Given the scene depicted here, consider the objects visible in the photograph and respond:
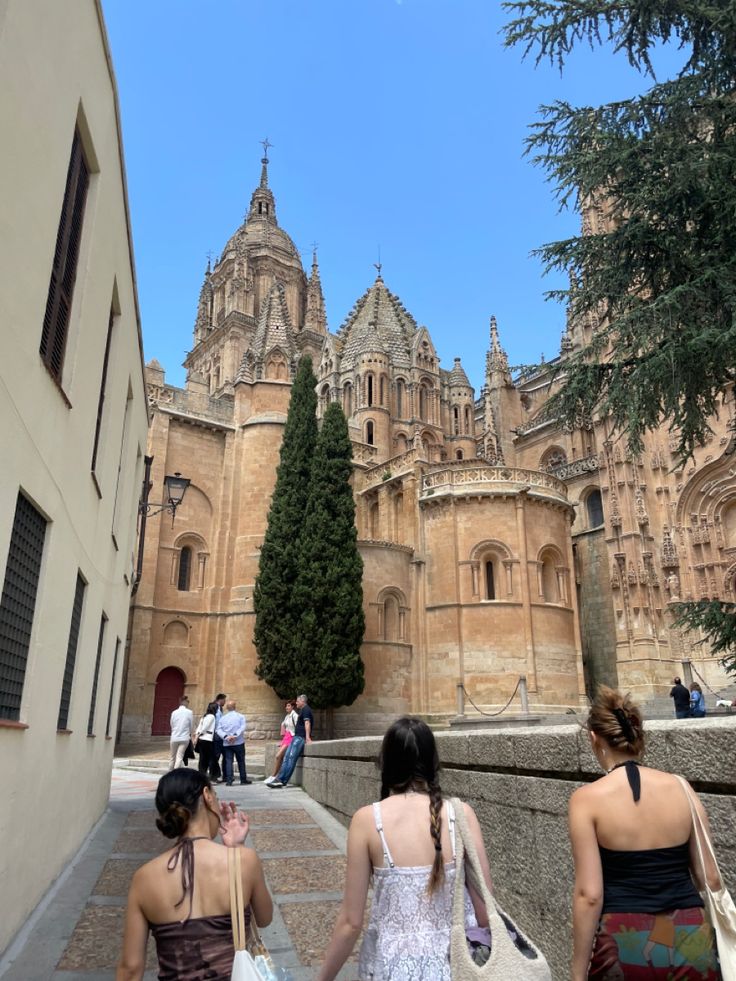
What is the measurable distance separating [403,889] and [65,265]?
5.68 metres

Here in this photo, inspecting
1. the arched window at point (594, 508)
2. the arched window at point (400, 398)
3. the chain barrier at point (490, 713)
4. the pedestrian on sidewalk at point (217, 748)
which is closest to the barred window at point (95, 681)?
the pedestrian on sidewalk at point (217, 748)

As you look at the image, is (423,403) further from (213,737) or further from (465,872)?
(465,872)

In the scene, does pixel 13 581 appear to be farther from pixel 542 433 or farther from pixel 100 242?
pixel 542 433

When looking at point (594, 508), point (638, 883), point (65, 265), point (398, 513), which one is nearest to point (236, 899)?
point (638, 883)

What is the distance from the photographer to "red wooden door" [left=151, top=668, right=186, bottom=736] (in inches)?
1066

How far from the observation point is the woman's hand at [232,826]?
2.45 m

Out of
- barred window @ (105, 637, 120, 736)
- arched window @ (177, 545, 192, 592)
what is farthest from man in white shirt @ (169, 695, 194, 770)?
arched window @ (177, 545, 192, 592)

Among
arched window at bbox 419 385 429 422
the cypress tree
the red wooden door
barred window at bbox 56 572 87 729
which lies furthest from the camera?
arched window at bbox 419 385 429 422

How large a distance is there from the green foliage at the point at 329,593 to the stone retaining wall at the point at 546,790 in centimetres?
1924

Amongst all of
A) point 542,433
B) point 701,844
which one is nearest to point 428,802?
point 701,844

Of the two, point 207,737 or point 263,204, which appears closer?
point 207,737

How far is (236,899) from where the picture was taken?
2.37 meters

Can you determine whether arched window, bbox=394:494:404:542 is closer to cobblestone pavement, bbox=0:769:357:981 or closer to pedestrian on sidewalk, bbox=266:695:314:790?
pedestrian on sidewalk, bbox=266:695:314:790

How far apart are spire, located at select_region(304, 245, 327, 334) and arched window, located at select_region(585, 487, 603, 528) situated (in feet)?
95.7
